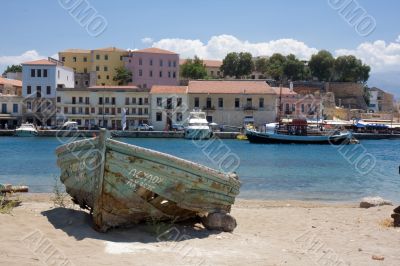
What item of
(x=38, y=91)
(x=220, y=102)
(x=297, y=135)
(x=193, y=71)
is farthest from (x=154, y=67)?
(x=297, y=135)

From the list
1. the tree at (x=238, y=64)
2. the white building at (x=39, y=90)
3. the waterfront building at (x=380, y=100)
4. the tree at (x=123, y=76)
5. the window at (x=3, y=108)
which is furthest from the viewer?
the waterfront building at (x=380, y=100)

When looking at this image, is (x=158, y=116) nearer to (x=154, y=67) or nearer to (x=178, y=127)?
(x=178, y=127)

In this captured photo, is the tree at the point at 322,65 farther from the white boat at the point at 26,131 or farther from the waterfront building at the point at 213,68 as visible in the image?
the white boat at the point at 26,131

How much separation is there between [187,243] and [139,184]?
1.25 m

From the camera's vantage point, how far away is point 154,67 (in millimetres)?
81375

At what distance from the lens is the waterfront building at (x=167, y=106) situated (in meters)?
65.9

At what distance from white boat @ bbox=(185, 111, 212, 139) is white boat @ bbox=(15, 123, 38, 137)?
18.9 metres

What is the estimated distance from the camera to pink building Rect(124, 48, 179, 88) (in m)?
81.2

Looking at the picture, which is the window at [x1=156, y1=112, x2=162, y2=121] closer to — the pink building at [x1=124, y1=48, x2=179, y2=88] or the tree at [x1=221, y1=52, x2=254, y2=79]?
the pink building at [x1=124, y1=48, x2=179, y2=88]

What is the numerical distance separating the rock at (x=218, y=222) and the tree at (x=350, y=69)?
293 feet

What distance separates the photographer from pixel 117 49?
278ft

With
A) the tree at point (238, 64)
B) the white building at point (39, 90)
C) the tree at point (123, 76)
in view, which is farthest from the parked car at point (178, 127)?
the tree at point (238, 64)

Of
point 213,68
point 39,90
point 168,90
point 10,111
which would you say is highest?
point 213,68

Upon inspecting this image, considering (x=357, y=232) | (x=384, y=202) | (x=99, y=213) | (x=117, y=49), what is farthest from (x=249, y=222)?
(x=117, y=49)
